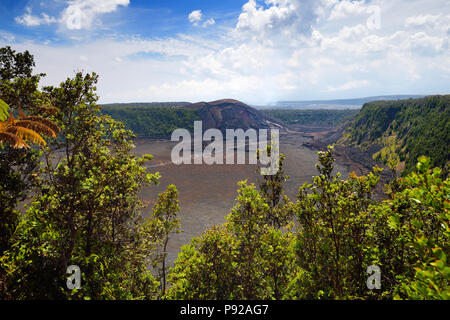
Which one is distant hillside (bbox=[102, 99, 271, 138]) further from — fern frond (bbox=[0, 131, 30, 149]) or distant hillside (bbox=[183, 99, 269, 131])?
fern frond (bbox=[0, 131, 30, 149])

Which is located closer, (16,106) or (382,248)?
(382,248)

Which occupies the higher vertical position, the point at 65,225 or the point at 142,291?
the point at 65,225

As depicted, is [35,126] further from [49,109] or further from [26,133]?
[49,109]

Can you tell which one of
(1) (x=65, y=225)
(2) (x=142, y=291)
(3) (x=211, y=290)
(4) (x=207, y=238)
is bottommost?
(2) (x=142, y=291)

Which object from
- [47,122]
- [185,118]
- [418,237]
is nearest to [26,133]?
[47,122]
